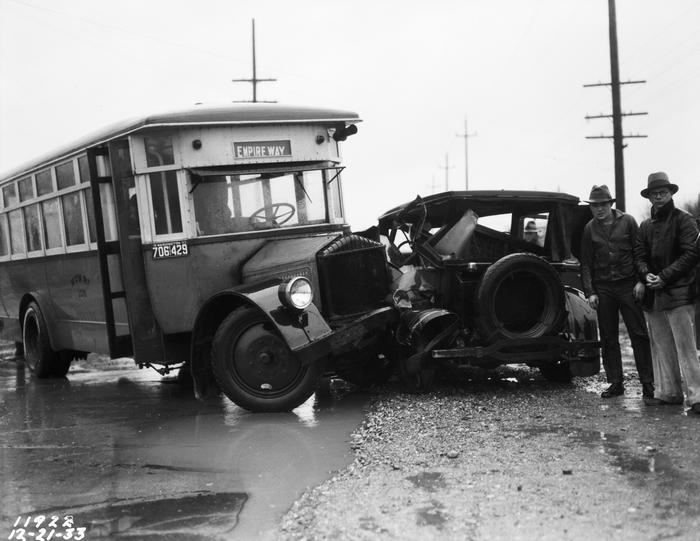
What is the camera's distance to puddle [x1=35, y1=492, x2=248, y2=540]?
4.78 metres

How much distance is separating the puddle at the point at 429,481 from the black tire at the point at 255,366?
279 cm

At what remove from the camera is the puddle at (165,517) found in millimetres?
4781

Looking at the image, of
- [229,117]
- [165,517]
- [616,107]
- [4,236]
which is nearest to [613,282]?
[229,117]

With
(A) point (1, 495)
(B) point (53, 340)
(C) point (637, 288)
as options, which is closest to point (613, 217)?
(C) point (637, 288)

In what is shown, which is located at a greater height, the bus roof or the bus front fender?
the bus roof

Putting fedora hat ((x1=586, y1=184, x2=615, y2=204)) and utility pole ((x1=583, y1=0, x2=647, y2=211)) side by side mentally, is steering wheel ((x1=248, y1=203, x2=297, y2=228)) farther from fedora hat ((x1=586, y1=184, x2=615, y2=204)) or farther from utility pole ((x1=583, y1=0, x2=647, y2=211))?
utility pole ((x1=583, y1=0, x2=647, y2=211))

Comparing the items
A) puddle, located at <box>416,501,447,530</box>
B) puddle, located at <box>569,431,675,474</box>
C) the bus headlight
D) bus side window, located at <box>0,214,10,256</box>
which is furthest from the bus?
bus side window, located at <box>0,214,10,256</box>

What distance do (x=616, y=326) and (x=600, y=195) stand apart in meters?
1.17

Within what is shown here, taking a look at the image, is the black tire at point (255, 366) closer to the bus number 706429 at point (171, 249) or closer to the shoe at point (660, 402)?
the bus number 706429 at point (171, 249)

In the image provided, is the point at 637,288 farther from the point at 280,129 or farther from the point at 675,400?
the point at 280,129

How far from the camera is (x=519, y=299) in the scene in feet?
28.6

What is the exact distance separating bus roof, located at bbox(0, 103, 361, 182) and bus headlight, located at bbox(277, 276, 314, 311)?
1.97 m

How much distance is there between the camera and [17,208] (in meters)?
12.7

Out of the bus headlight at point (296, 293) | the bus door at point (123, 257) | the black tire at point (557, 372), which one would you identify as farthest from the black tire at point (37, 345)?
the black tire at point (557, 372)
